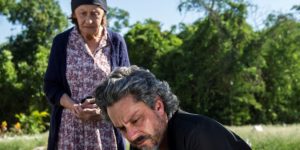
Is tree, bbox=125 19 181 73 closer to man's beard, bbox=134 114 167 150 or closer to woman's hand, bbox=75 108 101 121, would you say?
woman's hand, bbox=75 108 101 121

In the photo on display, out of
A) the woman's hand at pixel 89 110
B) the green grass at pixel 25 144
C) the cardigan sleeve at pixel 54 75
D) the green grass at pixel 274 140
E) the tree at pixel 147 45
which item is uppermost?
the cardigan sleeve at pixel 54 75

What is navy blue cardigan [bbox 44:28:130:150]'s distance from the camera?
12.2 feet

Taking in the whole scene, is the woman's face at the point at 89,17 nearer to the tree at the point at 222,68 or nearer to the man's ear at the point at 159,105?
the man's ear at the point at 159,105

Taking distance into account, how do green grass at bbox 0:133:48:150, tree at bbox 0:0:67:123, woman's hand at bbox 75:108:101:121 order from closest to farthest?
1. woman's hand at bbox 75:108:101:121
2. green grass at bbox 0:133:48:150
3. tree at bbox 0:0:67:123

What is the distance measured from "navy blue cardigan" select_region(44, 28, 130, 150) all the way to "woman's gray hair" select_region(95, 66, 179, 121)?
1.26 meters

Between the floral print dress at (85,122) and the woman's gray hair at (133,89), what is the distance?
1.20 metres

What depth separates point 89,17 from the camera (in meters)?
3.67

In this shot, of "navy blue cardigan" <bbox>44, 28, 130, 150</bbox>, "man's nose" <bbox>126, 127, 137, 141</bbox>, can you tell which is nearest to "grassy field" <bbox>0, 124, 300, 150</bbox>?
"navy blue cardigan" <bbox>44, 28, 130, 150</bbox>

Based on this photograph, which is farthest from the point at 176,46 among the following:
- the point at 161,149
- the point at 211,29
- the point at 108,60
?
the point at 161,149

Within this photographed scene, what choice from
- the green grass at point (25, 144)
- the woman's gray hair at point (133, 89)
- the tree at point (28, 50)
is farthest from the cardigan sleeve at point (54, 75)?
the tree at point (28, 50)

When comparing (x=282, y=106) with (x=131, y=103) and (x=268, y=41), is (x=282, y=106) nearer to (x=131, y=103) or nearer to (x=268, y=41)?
(x=268, y=41)

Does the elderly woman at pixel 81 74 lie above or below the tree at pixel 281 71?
above

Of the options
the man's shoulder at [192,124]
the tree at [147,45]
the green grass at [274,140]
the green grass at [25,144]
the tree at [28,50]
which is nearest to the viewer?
Answer: the man's shoulder at [192,124]

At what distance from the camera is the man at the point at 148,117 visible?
235 centimetres
